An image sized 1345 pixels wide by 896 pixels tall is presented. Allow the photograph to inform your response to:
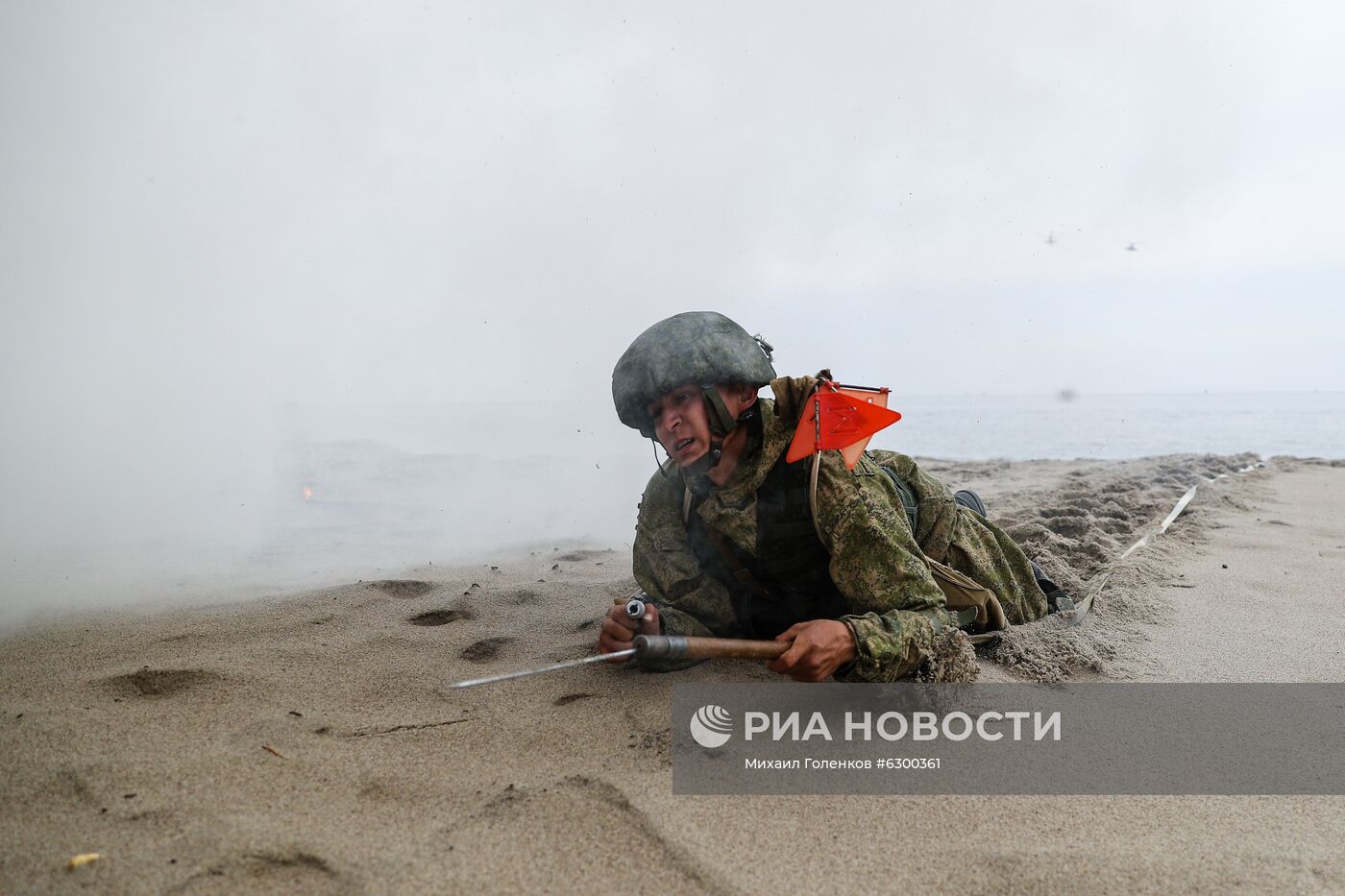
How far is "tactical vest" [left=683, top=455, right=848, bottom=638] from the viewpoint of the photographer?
2371 millimetres

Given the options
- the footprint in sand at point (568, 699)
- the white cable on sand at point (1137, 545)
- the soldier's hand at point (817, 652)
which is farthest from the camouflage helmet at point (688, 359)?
the white cable on sand at point (1137, 545)

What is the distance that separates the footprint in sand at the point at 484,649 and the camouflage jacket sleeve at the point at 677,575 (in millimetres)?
632

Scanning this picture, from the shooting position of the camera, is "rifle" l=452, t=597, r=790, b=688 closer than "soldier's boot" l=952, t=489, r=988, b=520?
Yes

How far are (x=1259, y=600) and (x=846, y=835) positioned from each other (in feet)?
9.55

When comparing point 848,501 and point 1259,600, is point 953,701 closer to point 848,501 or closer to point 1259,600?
point 848,501

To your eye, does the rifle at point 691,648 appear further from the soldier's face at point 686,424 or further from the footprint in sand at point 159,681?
the footprint in sand at point 159,681

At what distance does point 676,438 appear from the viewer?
240cm

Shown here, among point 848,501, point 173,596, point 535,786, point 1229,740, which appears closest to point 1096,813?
point 1229,740

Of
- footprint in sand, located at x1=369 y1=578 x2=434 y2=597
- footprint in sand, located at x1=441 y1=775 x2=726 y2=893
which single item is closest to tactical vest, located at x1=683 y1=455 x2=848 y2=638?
footprint in sand, located at x1=441 y1=775 x2=726 y2=893

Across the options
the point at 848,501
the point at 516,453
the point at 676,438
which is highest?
the point at 676,438

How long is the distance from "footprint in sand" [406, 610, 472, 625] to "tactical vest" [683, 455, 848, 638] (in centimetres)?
120

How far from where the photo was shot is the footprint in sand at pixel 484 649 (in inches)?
108

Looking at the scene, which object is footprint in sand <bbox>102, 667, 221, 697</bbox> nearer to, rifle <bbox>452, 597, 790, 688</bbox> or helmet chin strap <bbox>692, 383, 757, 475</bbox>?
rifle <bbox>452, 597, 790, 688</bbox>

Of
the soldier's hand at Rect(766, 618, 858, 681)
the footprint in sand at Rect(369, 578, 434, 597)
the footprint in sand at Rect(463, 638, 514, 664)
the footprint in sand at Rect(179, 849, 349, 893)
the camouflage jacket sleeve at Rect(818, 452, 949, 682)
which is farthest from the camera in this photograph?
the footprint in sand at Rect(369, 578, 434, 597)
